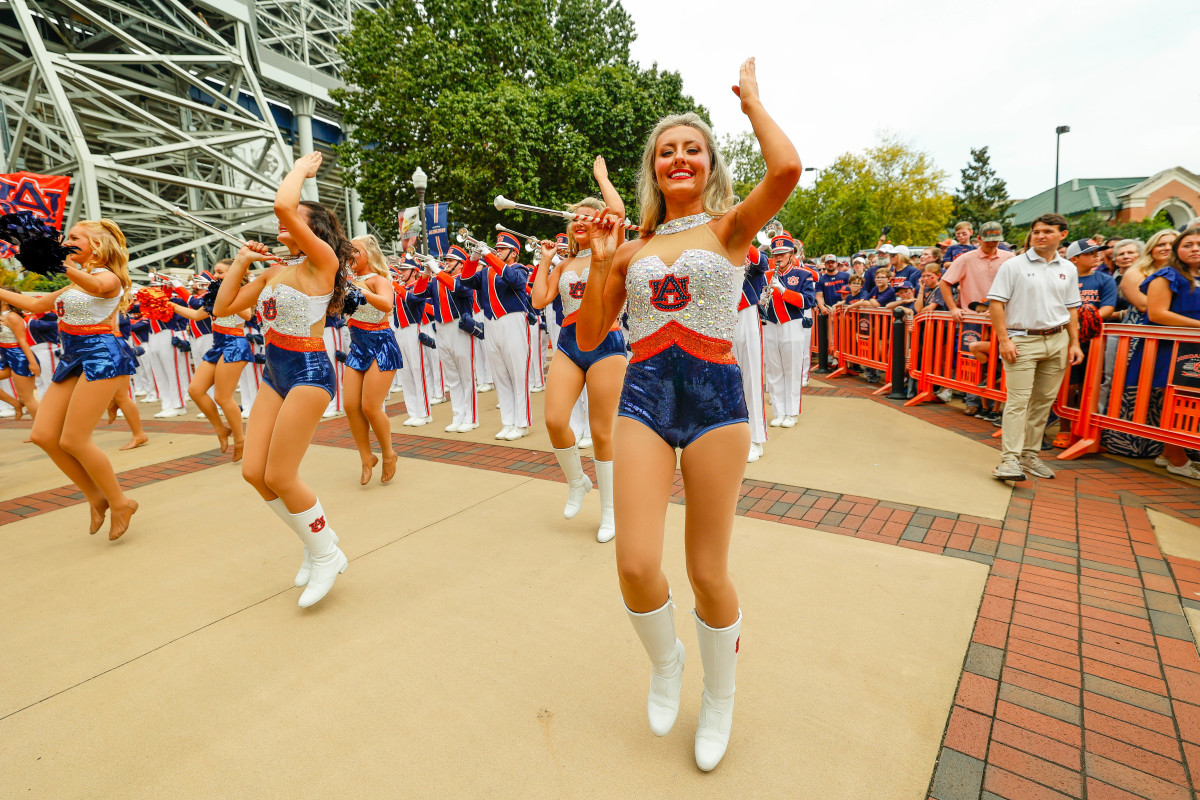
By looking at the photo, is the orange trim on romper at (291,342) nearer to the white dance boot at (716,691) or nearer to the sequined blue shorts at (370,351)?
the sequined blue shorts at (370,351)

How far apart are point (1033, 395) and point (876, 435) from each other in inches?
61.4

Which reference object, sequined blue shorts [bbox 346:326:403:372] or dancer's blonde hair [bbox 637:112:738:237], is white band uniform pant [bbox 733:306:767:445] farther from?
dancer's blonde hair [bbox 637:112:738:237]

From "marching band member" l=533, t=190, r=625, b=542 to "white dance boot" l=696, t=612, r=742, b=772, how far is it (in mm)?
1810

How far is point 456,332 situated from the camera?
7887 mm

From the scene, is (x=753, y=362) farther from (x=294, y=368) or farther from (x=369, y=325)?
Result: (x=294, y=368)

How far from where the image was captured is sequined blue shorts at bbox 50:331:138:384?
13.4 feet

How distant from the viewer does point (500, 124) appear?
18.8 meters

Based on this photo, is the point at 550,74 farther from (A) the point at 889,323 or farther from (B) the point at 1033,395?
(B) the point at 1033,395

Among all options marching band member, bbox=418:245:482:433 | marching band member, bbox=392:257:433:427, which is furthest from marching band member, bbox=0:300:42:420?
marching band member, bbox=418:245:482:433

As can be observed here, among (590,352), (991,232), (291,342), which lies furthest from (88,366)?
(991,232)

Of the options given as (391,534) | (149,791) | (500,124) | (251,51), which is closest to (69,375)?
Result: (391,534)

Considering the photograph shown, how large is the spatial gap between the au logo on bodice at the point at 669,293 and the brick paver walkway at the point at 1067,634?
5.68ft

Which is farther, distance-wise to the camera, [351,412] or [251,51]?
[251,51]

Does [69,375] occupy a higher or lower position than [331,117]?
lower
